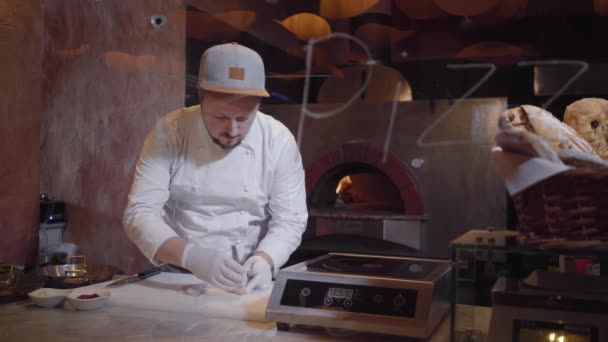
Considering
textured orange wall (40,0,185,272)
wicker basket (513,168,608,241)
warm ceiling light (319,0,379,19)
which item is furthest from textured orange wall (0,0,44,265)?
wicker basket (513,168,608,241)

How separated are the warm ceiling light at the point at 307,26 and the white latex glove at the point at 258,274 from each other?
2.03ft

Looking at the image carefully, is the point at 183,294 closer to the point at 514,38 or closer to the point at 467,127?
the point at 467,127

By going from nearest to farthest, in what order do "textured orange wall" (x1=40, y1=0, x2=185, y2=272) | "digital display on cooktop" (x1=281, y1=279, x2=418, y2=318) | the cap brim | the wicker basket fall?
the wicker basket
"digital display on cooktop" (x1=281, y1=279, x2=418, y2=318)
the cap brim
"textured orange wall" (x1=40, y1=0, x2=185, y2=272)

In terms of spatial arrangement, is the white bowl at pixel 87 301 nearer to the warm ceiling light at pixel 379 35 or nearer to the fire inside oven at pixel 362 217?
the fire inside oven at pixel 362 217

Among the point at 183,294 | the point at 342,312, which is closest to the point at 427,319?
the point at 342,312

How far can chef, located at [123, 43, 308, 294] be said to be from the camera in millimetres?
1479

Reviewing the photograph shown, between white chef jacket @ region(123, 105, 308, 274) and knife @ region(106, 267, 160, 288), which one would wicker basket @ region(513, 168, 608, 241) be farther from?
knife @ region(106, 267, 160, 288)

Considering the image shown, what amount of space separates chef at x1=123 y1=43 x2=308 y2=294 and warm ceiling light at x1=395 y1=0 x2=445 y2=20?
398 mm

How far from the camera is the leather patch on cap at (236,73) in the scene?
1.47 m

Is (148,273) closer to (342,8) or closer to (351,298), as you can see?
(351,298)

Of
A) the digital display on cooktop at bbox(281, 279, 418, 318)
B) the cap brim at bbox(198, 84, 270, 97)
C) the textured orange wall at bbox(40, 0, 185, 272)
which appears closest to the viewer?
the digital display on cooktop at bbox(281, 279, 418, 318)

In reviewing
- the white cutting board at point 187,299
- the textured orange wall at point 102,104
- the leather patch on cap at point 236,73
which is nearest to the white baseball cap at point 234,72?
the leather patch on cap at point 236,73

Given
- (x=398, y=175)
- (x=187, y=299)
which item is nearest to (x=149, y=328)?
(x=187, y=299)

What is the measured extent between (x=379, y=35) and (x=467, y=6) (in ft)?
0.77
